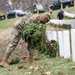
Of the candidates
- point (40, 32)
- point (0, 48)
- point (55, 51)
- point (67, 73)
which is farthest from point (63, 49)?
point (0, 48)

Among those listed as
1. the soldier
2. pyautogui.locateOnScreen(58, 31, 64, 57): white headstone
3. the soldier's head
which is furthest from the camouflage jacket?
pyautogui.locateOnScreen(58, 31, 64, 57): white headstone

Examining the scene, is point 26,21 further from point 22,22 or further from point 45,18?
point 45,18

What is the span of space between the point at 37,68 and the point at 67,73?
1.09m

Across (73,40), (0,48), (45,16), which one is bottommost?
(0,48)

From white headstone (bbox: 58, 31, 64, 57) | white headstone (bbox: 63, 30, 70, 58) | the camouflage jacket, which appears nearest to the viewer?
the camouflage jacket

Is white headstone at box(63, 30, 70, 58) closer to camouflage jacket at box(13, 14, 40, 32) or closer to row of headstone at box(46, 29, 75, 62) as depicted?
row of headstone at box(46, 29, 75, 62)

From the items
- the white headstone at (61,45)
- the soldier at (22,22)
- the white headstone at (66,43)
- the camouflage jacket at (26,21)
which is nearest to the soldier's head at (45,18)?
the soldier at (22,22)

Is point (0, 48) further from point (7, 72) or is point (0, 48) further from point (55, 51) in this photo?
point (7, 72)

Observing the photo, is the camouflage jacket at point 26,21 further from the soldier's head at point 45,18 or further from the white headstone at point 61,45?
the white headstone at point 61,45

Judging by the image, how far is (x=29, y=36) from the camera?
8.77m

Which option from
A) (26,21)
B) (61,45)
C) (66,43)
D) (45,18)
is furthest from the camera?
(61,45)

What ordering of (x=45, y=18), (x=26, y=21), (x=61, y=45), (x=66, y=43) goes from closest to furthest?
(x=45, y=18) → (x=26, y=21) → (x=66, y=43) → (x=61, y=45)

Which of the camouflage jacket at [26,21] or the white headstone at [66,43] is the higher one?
the camouflage jacket at [26,21]

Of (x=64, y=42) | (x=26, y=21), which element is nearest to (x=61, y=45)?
(x=64, y=42)
